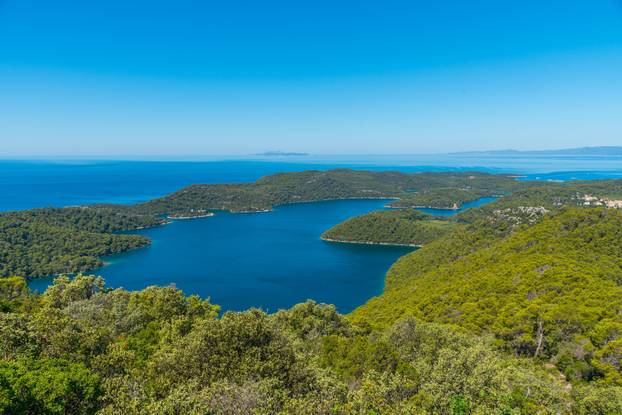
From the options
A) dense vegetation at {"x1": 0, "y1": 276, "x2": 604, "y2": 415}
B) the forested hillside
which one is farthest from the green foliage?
the forested hillside

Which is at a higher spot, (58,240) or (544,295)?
(544,295)

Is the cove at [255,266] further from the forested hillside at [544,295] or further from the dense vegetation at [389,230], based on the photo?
the forested hillside at [544,295]

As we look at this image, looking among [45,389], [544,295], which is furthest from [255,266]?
[45,389]

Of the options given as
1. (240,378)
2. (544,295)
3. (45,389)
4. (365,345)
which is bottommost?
(544,295)

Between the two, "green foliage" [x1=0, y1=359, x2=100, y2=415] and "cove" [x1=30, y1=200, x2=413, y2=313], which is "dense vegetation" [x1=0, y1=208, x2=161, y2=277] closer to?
"cove" [x1=30, y1=200, x2=413, y2=313]

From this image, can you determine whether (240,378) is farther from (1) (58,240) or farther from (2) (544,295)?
(1) (58,240)

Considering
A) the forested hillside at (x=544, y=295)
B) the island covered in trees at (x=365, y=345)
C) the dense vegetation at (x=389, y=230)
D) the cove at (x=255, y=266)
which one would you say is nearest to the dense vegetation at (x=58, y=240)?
the cove at (x=255, y=266)

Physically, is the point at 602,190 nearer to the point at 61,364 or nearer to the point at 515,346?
the point at 515,346
